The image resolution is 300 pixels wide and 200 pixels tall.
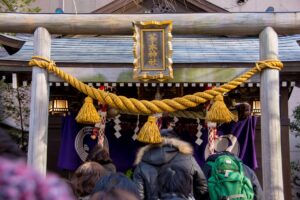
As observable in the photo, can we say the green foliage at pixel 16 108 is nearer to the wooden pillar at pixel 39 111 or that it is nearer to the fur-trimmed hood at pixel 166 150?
the wooden pillar at pixel 39 111

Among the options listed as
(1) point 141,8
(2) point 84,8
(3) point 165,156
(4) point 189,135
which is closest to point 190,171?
(3) point 165,156

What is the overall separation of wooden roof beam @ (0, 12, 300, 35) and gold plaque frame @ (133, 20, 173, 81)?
5.7 inches

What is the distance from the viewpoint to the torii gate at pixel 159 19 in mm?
6074

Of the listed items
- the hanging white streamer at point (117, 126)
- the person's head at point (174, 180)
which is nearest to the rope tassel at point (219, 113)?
the person's head at point (174, 180)

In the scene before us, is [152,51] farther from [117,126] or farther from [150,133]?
[117,126]

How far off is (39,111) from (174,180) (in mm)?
2890

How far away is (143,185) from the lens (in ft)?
14.6

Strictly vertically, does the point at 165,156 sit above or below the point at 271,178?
above

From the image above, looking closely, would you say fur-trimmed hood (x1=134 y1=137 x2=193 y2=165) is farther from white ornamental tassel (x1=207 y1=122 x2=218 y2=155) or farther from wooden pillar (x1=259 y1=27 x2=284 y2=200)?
white ornamental tassel (x1=207 y1=122 x2=218 y2=155)

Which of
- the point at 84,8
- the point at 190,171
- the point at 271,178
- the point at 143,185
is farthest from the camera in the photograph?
the point at 84,8

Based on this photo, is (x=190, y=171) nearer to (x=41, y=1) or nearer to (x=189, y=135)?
(x=189, y=135)

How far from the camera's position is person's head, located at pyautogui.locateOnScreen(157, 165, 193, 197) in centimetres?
387

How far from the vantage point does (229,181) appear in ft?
15.0

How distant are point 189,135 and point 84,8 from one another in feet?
29.0
